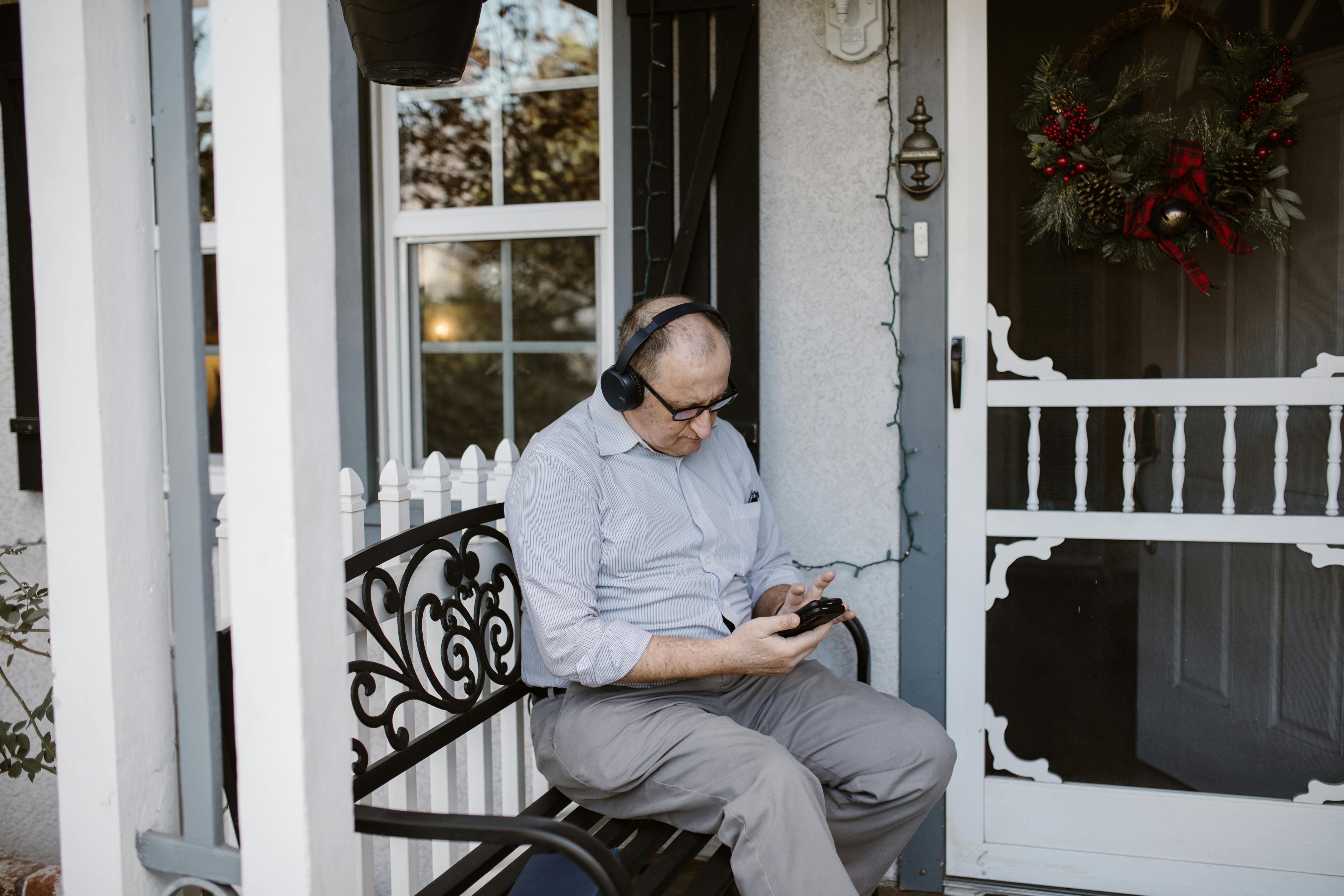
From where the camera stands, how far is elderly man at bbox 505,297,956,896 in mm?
1591

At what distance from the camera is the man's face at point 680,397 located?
1811 millimetres

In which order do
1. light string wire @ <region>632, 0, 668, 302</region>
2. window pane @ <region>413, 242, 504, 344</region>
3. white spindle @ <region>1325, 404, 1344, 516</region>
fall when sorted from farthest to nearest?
window pane @ <region>413, 242, 504, 344</region> < light string wire @ <region>632, 0, 668, 302</region> < white spindle @ <region>1325, 404, 1344, 516</region>

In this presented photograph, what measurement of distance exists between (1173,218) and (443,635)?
6.40 feet

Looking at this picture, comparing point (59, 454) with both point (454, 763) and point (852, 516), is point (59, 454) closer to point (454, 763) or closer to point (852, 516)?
point (454, 763)

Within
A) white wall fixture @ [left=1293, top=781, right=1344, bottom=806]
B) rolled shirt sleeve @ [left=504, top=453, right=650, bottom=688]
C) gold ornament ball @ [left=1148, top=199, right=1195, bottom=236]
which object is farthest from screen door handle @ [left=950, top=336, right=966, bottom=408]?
white wall fixture @ [left=1293, top=781, right=1344, bottom=806]

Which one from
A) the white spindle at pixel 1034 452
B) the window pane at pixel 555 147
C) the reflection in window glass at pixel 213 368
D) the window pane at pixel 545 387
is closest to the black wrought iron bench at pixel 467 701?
the window pane at pixel 545 387

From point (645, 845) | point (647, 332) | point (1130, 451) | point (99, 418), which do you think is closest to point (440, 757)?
point (645, 845)

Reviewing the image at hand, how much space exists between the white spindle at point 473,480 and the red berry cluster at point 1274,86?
2.00 meters

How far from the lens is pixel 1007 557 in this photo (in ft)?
8.13

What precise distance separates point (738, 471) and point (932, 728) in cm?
69

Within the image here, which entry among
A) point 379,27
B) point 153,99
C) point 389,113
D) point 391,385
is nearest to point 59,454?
point 153,99

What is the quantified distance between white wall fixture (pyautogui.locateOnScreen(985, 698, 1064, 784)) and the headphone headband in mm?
1463

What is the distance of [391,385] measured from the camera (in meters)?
2.89

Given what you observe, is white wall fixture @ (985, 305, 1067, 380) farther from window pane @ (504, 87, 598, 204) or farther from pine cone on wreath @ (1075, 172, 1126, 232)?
window pane @ (504, 87, 598, 204)
